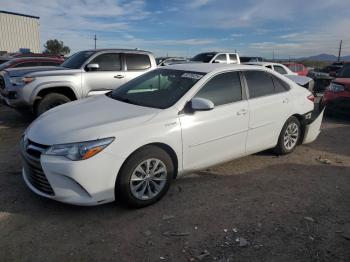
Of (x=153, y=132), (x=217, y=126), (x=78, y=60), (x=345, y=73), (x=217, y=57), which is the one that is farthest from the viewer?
(x=217, y=57)

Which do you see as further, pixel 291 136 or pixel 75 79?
pixel 75 79

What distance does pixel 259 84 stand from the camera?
4961 mm

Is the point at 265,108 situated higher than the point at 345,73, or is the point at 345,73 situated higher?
the point at 345,73

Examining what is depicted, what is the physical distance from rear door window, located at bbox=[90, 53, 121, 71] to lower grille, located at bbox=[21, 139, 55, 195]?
15.8 feet

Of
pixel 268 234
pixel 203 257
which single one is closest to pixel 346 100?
pixel 268 234

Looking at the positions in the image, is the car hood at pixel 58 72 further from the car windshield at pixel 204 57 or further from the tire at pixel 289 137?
the car windshield at pixel 204 57

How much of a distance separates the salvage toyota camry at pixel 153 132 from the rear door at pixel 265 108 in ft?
0.05

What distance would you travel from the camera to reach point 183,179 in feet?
15.1

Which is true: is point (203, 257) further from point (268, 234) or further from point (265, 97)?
point (265, 97)

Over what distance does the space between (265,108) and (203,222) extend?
2191mm

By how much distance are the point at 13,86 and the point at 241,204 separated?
5.89 meters

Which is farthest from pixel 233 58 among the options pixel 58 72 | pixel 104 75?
pixel 58 72

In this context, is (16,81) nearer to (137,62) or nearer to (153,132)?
(137,62)

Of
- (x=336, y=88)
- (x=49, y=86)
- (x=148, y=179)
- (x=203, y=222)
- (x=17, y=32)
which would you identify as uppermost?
(x=17, y=32)
